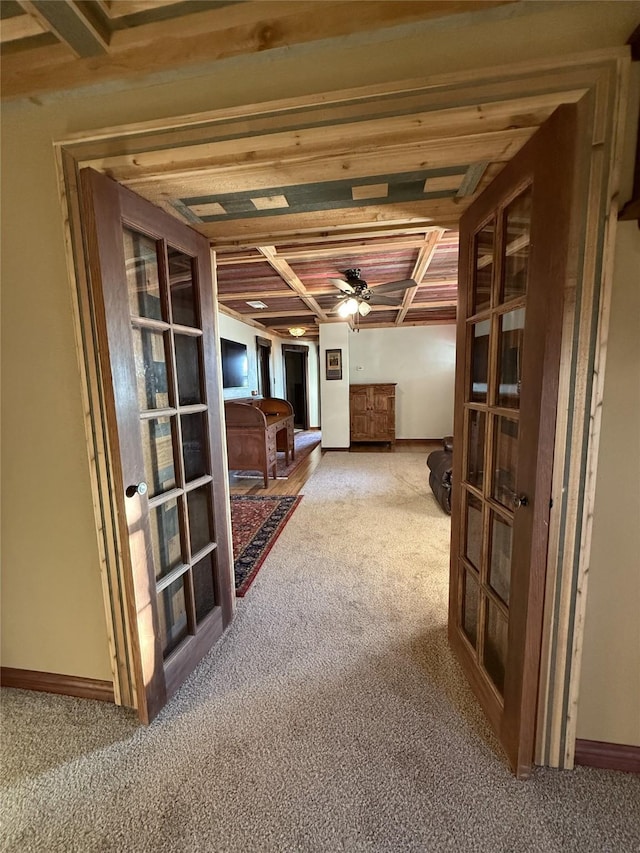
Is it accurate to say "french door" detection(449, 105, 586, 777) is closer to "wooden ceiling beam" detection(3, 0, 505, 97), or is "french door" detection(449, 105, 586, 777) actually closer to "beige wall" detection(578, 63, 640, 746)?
"beige wall" detection(578, 63, 640, 746)

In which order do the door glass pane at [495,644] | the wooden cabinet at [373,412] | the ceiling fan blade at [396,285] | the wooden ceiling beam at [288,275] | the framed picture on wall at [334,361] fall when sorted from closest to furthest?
1. the door glass pane at [495,644]
2. the wooden ceiling beam at [288,275]
3. the ceiling fan blade at [396,285]
4. the framed picture on wall at [334,361]
5. the wooden cabinet at [373,412]

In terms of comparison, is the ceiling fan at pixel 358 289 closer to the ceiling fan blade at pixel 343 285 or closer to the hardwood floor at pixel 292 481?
the ceiling fan blade at pixel 343 285

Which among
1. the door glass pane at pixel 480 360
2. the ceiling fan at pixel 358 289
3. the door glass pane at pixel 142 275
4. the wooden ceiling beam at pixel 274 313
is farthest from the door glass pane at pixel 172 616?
the wooden ceiling beam at pixel 274 313

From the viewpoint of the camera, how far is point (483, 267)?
1.38 m

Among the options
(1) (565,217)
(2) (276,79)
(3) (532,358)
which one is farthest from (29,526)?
(1) (565,217)

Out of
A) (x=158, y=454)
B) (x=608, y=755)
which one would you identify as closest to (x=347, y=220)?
(x=158, y=454)

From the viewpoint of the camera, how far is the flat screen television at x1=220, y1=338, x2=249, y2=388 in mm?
5203

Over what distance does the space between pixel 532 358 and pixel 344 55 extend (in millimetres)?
1031

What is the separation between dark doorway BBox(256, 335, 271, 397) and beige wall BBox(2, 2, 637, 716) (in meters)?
5.76

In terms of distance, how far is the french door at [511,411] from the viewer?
95cm

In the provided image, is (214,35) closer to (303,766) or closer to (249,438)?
(303,766)

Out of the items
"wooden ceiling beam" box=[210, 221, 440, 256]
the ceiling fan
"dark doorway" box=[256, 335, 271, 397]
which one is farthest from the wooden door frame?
"dark doorway" box=[256, 335, 271, 397]

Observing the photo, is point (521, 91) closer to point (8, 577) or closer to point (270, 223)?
point (270, 223)

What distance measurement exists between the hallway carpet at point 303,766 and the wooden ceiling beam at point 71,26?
233 centimetres
